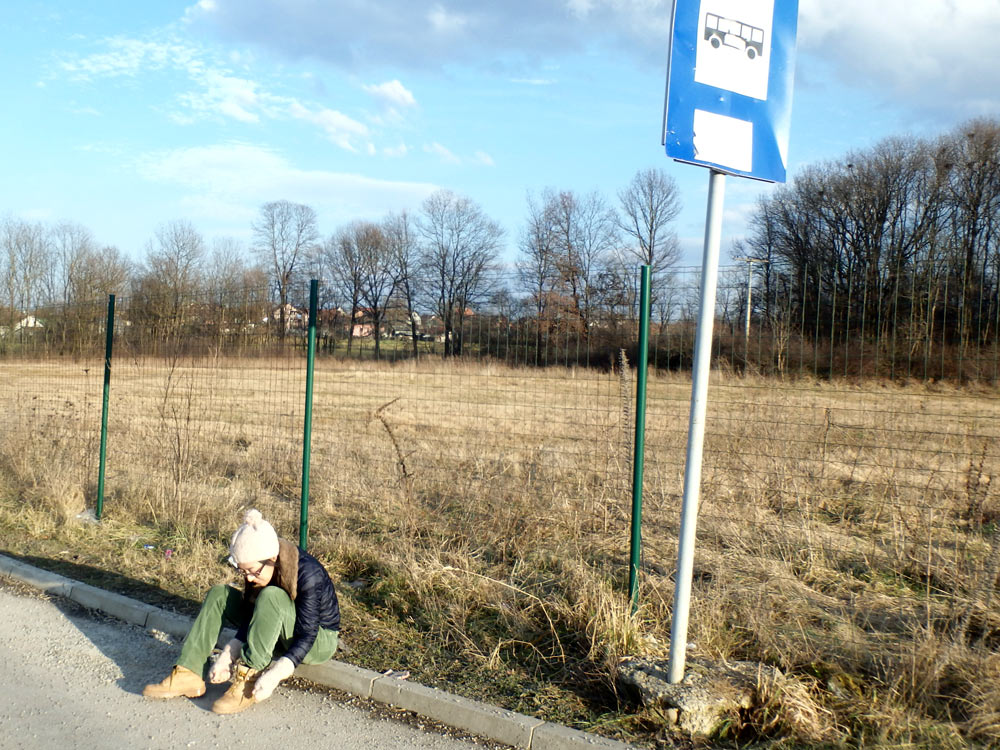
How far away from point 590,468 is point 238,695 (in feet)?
12.8

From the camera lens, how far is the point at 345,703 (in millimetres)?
4199

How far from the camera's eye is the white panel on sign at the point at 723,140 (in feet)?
12.1

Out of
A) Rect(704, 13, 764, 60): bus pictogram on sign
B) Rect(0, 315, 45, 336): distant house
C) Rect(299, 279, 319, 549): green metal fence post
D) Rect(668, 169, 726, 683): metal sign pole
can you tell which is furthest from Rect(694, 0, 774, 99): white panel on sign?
Rect(0, 315, 45, 336): distant house

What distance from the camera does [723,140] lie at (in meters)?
3.71

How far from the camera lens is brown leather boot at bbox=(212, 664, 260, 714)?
398 cm

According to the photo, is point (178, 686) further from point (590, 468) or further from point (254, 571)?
point (590, 468)

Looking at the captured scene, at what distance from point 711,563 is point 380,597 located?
7.97ft

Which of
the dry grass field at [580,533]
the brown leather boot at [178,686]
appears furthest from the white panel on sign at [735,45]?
the brown leather boot at [178,686]

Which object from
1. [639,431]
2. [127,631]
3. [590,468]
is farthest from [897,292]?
[127,631]

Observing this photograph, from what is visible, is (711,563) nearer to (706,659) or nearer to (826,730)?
(706,659)

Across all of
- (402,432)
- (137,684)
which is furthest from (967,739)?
(402,432)

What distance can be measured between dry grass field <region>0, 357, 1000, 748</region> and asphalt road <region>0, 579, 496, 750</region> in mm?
454

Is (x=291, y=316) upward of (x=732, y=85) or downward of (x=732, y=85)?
downward

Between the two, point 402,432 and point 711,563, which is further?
point 402,432
